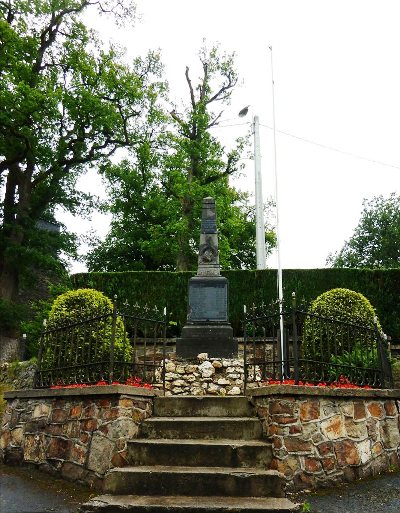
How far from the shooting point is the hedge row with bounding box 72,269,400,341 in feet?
43.6

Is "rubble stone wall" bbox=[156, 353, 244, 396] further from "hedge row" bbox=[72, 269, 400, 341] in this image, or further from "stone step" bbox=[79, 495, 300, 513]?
"stone step" bbox=[79, 495, 300, 513]

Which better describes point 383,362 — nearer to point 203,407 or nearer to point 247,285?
point 203,407

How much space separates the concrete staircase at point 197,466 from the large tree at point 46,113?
39.6 feet

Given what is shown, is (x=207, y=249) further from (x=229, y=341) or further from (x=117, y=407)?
(x=117, y=407)

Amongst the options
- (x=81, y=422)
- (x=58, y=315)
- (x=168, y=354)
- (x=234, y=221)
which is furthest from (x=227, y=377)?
(x=234, y=221)

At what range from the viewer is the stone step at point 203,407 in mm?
6043

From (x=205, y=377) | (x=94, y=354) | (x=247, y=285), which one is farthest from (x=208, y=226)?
(x=94, y=354)

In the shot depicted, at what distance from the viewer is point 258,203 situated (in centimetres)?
1536

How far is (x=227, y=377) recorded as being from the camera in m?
9.69

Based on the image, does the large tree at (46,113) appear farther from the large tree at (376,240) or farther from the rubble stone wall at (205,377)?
the large tree at (376,240)

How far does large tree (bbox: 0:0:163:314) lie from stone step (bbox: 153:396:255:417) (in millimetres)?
11684

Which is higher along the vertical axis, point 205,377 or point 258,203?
point 258,203

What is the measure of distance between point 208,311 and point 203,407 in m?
4.80

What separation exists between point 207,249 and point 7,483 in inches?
277
